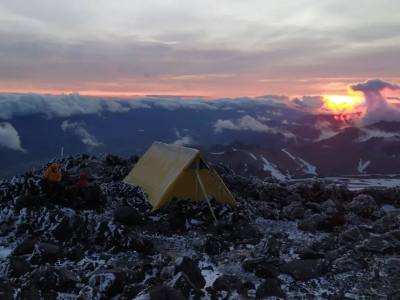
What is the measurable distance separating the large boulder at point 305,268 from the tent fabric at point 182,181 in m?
11.3

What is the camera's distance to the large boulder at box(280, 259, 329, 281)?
20.5 m

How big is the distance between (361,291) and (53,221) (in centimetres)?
1560

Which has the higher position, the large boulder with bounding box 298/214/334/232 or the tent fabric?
the tent fabric

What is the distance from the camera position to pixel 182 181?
104ft

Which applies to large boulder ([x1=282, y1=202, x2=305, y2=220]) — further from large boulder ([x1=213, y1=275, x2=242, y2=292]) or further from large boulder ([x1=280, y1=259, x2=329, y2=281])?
large boulder ([x1=213, y1=275, x2=242, y2=292])

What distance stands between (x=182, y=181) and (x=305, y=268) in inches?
491

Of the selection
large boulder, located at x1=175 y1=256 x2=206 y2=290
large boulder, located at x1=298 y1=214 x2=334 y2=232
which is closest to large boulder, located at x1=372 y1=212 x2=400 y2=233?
large boulder, located at x1=298 y1=214 x2=334 y2=232

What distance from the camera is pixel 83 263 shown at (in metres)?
21.6

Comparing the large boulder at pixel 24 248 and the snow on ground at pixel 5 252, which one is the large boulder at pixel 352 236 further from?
the snow on ground at pixel 5 252

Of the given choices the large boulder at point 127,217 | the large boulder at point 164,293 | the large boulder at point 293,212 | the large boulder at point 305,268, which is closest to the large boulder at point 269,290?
the large boulder at point 305,268

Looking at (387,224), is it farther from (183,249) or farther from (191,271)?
(191,271)

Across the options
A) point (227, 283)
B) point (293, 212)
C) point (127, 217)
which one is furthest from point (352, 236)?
point (127, 217)

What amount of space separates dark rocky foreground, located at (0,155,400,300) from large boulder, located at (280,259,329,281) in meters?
0.04

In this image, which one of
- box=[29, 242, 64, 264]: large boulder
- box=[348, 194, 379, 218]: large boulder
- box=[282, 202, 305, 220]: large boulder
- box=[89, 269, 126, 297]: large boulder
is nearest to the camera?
box=[89, 269, 126, 297]: large boulder
